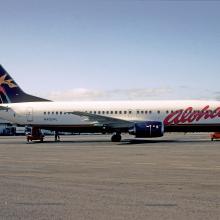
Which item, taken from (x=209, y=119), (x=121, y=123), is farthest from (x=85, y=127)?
(x=209, y=119)

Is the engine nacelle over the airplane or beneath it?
beneath

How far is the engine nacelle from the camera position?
131ft

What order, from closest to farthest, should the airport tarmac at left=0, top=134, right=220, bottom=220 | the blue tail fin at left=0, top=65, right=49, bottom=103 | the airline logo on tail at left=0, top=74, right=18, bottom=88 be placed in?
the airport tarmac at left=0, top=134, right=220, bottom=220 < the blue tail fin at left=0, top=65, right=49, bottom=103 < the airline logo on tail at left=0, top=74, right=18, bottom=88

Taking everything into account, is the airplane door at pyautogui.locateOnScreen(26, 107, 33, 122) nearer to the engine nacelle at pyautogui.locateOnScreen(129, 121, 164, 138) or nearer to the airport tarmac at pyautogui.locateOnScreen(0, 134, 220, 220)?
the engine nacelle at pyautogui.locateOnScreen(129, 121, 164, 138)

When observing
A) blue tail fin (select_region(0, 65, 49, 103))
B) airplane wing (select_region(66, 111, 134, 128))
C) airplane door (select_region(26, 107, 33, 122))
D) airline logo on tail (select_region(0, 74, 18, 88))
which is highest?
airline logo on tail (select_region(0, 74, 18, 88))

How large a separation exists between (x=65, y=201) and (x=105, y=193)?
4.76 ft

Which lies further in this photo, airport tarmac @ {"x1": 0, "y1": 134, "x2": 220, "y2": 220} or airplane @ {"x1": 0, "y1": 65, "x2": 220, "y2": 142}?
airplane @ {"x1": 0, "y1": 65, "x2": 220, "y2": 142}

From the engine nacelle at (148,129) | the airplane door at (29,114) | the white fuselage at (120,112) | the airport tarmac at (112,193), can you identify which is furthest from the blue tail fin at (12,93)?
the airport tarmac at (112,193)

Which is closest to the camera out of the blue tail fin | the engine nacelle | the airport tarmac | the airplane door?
the airport tarmac

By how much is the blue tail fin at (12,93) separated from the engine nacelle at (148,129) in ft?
43.7

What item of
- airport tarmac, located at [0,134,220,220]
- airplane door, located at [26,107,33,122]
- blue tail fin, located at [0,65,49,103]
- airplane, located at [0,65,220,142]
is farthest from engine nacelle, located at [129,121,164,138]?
airport tarmac, located at [0,134,220,220]

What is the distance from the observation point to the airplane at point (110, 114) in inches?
1609

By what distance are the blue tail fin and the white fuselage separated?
3.93 ft

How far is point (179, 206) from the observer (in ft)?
30.2
